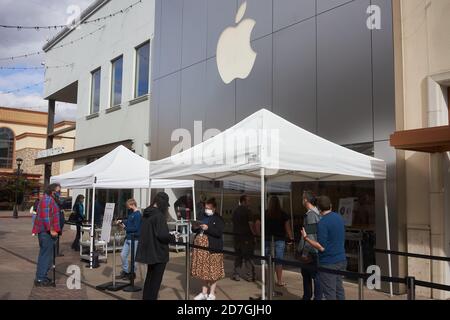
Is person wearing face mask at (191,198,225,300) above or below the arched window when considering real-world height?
below

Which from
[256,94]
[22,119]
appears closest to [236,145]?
[256,94]

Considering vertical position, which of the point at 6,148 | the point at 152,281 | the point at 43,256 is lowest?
the point at 152,281

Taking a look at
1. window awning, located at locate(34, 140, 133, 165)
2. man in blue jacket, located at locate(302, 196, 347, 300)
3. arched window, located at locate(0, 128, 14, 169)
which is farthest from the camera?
arched window, located at locate(0, 128, 14, 169)

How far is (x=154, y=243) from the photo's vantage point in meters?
6.73

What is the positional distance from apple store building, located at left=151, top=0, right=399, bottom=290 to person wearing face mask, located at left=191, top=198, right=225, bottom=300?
2344 mm

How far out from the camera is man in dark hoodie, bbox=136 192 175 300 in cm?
669

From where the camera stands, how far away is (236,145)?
732 cm

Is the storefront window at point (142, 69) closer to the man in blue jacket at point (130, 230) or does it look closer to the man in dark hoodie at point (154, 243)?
the man in blue jacket at point (130, 230)

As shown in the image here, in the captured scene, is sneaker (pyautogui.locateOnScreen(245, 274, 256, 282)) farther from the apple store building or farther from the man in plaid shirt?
the man in plaid shirt

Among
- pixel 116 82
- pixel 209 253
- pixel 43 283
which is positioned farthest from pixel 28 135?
pixel 209 253

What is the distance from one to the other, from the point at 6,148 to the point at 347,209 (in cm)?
5571

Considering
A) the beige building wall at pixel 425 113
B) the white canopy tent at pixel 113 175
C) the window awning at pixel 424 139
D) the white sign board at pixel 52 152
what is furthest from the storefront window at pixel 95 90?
the window awning at pixel 424 139

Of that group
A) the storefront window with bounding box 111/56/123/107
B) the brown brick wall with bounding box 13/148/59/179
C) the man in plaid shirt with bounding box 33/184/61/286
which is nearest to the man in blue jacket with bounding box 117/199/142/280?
the man in plaid shirt with bounding box 33/184/61/286

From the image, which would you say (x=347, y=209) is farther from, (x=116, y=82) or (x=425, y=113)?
(x=116, y=82)
